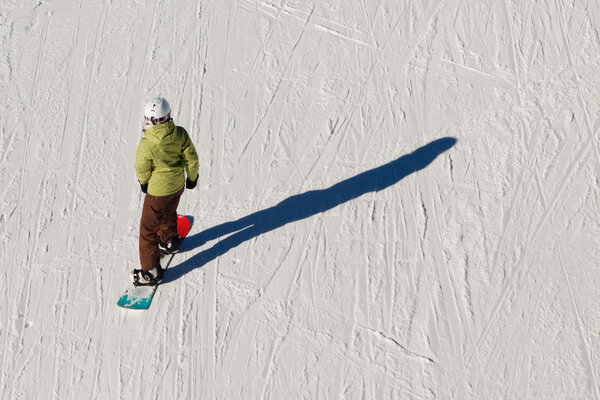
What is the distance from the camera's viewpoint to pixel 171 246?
19.5 feet

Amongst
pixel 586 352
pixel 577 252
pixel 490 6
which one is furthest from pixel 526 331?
pixel 490 6

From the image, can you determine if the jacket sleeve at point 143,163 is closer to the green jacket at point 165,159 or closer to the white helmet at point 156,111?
the green jacket at point 165,159

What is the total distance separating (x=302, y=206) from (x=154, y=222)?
148 cm

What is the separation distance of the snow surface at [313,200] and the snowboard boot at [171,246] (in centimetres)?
18

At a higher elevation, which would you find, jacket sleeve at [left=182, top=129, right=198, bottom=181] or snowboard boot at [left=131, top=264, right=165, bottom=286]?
jacket sleeve at [left=182, top=129, right=198, bottom=181]

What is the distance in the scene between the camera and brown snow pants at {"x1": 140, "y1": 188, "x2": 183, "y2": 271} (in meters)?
5.42

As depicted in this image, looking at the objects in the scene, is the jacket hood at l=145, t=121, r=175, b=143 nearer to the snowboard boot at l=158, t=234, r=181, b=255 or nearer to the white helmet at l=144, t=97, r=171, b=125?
the white helmet at l=144, t=97, r=171, b=125

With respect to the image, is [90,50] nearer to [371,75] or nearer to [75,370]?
[371,75]

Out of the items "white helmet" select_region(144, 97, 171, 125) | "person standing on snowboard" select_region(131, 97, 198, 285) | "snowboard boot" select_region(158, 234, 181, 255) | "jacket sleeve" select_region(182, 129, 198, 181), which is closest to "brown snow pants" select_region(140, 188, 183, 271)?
"person standing on snowboard" select_region(131, 97, 198, 285)

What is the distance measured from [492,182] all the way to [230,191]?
2502 mm

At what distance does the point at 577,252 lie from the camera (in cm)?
572

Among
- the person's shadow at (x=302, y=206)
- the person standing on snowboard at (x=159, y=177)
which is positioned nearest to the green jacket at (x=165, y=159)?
the person standing on snowboard at (x=159, y=177)

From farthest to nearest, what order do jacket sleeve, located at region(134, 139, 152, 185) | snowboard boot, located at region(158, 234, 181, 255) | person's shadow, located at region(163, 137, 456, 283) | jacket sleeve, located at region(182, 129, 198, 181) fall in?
person's shadow, located at region(163, 137, 456, 283) → snowboard boot, located at region(158, 234, 181, 255) → jacket sleeve, located at region(182, 129, 198, 181) → jacket sleeve, located at region(134, 139, 152, 185)

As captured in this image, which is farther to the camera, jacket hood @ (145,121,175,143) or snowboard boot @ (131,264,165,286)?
snowboard boot @ (131,264,165,286)
